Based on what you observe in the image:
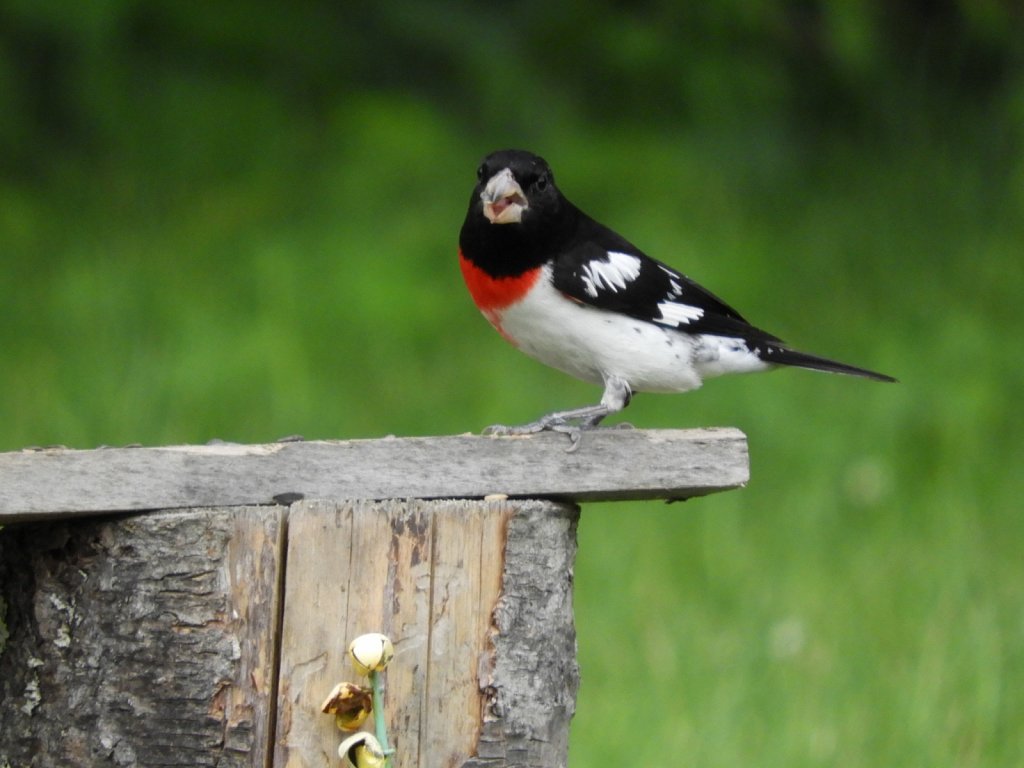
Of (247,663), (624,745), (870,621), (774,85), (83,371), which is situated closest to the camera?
(247,663)

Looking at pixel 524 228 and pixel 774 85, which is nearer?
pixel 524 228

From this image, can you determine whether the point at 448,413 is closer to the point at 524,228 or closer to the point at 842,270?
the point at 842,270

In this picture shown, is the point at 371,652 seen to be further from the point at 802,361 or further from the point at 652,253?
the point at 652,253

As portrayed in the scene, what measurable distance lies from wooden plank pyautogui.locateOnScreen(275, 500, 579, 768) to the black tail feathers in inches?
51.7

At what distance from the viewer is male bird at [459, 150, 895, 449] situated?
3381 millimetres

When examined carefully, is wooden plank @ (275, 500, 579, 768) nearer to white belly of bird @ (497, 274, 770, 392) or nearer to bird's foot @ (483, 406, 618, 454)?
bird's foot @ (483, 406, 618, 454)

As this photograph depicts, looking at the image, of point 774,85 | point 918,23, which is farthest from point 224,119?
point 918,23

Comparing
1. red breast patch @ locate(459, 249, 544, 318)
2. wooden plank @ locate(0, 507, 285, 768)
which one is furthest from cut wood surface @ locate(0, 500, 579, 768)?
red breast patch @ locate(459, 249, 544, 318)

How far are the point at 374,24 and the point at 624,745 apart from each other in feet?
17.6

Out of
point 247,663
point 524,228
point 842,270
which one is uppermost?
point 842,270

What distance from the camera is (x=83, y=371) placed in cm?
652

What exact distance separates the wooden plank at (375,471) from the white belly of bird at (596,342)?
2.19ft

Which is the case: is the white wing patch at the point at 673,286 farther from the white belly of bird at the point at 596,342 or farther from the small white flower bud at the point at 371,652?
the small white flower bud at the point at 371,652

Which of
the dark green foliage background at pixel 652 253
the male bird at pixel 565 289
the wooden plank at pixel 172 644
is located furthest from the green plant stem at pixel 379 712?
the dark green foliage background at pixel 652 253
